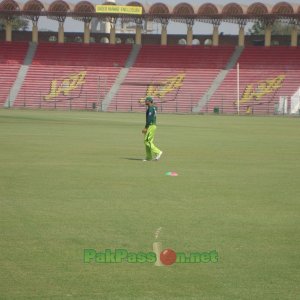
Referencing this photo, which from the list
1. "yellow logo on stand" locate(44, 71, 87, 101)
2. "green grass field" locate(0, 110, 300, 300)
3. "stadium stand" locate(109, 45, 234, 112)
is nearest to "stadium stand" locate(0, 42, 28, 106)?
"yellow logo on stand" locate(44, 71, 87, 101)

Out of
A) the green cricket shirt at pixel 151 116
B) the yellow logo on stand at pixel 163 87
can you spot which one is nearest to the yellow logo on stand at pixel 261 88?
the yellow logo on stand at pixel 163 87

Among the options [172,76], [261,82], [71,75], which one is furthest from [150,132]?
[71,75]

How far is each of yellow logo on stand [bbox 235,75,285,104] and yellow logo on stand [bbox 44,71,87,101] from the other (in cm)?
1625

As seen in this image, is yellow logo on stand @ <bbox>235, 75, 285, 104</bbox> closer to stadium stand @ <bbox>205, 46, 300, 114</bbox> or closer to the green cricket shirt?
stadium stand @ <bbox>205, 46, 300, 114</bbox>

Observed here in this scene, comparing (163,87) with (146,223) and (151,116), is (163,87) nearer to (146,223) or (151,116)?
(151,116)

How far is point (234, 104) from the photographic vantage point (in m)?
70.2

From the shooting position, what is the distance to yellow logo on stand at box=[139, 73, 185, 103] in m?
73.4

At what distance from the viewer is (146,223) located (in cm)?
1116

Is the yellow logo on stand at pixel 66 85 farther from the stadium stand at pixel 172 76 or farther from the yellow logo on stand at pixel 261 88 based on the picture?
the yellow logo on stand at pixel 261 88

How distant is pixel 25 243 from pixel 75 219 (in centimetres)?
187

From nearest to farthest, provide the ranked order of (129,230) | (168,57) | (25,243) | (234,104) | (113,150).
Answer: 1. (25,243)
2. (129,230)
3. (113,150)
4. (234,104)
5. (168,57)

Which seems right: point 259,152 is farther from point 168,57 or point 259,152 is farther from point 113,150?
point 168,57

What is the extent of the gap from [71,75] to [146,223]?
6640 cm

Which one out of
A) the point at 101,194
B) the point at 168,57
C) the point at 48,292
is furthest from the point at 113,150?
the point at 168,57
